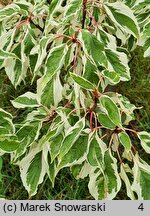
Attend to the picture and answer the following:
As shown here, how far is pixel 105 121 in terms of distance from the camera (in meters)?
1.34

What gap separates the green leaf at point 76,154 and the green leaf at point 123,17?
1.16ft

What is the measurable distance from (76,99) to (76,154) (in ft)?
0.52

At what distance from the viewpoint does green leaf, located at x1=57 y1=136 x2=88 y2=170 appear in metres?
1.34

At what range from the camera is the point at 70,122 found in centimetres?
143

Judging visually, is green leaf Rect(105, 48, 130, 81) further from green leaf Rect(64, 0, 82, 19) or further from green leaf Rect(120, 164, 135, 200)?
green leaf Rect(120, 164, 135, 200)

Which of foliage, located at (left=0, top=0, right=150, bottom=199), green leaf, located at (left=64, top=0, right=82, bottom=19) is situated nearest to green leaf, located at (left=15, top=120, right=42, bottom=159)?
foliage, located at (left=0, top=0, right=150, bottom=199)

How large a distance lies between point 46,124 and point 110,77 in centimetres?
33

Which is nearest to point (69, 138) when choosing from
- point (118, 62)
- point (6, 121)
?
point (6, 121)

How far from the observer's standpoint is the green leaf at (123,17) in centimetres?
143

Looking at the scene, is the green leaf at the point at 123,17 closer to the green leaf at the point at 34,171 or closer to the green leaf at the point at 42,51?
the green leaf at the point at 42,51

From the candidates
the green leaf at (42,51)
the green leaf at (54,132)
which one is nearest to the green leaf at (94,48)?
the green leaf at (42,51)

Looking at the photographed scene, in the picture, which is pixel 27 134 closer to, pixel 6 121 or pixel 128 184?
pixel 6 121

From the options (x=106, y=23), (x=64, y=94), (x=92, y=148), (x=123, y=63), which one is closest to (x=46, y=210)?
(x=92, y=148)

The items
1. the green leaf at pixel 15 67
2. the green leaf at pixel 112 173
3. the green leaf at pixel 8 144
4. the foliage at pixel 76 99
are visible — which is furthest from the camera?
the green leaf at pixel 15 67
